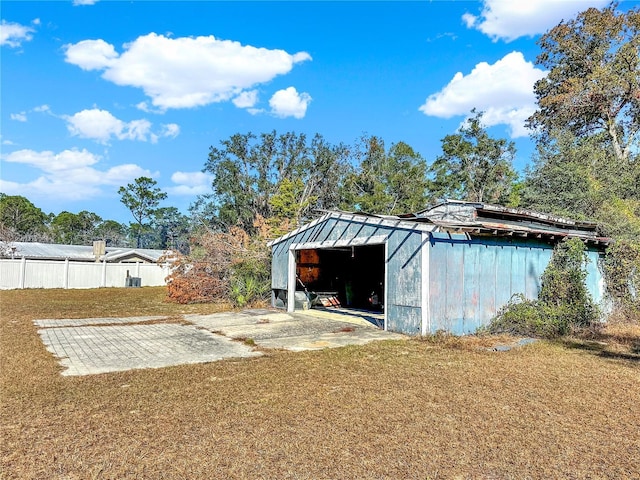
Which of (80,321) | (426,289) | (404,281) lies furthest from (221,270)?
(426,289)

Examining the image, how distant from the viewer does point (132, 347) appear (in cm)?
780

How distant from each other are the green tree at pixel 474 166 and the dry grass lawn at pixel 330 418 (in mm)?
23131

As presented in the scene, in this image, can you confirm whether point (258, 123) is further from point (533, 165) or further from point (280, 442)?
point (280, 442)

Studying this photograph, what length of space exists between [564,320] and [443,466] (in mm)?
7466

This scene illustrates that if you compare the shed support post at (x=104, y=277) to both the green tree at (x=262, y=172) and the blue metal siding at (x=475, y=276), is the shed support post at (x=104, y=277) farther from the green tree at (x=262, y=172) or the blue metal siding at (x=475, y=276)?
the blue metal siding at (x=475, y=276)

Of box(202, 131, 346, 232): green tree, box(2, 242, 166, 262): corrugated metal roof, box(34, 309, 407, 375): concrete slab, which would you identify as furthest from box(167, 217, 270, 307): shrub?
box(202, 131, 346, 232): green tree

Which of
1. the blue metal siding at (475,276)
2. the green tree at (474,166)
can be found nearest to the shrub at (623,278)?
the blue metal siding at (475,276)

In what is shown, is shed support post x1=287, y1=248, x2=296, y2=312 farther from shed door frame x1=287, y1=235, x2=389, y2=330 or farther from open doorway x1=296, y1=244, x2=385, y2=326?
open doorway x1=296, y1=244, x2=385, y2=326

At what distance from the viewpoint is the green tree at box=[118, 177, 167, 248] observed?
172 feet

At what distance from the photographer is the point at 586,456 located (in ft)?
11.0

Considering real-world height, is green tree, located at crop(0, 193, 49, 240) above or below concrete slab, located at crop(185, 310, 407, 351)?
above

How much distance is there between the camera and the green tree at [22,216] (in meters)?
40.4

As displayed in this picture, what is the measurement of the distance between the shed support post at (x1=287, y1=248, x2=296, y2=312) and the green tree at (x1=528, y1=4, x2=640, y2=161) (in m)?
17.6

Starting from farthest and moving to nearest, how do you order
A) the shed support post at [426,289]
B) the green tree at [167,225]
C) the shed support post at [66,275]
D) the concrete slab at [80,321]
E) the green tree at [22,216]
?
the green tree at [167,225] < the green tree at [22,216] < the shed support post at [66,275] < the concrete slab at [80,321] < the shed support post at [426,289]
